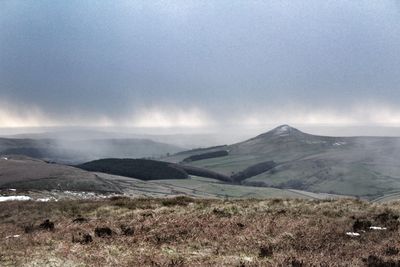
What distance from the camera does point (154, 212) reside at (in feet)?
94.5

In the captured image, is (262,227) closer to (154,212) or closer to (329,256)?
(329,256)

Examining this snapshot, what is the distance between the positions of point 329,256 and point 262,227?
6.01m

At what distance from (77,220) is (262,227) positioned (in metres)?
12.6

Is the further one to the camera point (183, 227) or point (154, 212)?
point (154, 212)

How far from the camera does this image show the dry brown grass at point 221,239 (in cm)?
1570

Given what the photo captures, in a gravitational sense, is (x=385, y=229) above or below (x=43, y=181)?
above

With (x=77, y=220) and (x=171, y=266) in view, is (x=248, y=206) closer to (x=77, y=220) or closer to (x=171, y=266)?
(x=77, y=220)

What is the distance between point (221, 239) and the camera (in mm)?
19734

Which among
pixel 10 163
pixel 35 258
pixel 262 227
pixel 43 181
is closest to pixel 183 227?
pixel 262 227

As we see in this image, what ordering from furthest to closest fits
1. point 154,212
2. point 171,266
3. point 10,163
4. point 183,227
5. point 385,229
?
point 10,163 < point 154,212 < point 183,227 < point 385,229 < point 171,266

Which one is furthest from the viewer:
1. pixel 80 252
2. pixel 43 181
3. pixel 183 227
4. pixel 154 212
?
pixel 43 181

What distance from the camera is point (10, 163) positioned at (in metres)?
187

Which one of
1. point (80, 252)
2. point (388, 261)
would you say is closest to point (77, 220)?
point (80, 252)

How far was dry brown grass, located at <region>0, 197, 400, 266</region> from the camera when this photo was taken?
15.7 m
